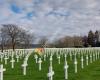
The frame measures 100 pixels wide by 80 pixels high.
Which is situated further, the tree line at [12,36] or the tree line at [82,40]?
the tree line at [82,40]

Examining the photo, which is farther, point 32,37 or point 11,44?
point 32,37

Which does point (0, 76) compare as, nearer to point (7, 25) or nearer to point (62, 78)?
point (62, 78)

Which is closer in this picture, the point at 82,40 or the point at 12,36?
the point at 12,36

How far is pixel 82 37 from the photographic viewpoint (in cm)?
12900

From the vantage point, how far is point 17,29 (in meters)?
71.1

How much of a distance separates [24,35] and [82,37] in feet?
188

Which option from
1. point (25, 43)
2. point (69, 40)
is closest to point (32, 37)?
point (25, 43)

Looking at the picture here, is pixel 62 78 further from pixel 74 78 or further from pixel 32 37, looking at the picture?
pixel 32 37

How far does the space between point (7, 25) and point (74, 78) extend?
54158 mm

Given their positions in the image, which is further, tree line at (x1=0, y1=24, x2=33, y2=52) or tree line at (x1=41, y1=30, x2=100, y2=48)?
tree line at (x1=41, y1=30, x2=100, y2=48)

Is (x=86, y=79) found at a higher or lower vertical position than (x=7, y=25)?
lower

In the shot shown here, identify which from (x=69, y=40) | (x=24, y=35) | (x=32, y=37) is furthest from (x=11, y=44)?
(x=69, y=40)

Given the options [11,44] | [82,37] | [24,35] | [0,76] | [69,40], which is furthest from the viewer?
[82,37]

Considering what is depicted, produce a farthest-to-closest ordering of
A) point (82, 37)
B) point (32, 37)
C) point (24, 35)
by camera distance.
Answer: point (82, 37) → point (32, 37) → point (24, 35)
